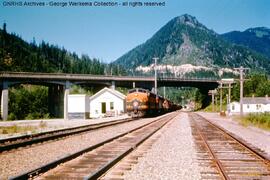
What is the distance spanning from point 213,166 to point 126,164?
2.32 meters

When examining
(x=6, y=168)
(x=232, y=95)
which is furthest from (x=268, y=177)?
(x=232, y=95)

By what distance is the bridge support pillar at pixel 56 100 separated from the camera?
91.9m

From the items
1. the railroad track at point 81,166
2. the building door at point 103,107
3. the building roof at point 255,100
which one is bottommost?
the railroad track at point 81,166

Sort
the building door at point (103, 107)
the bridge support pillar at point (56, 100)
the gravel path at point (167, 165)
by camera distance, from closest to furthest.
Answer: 1. the gravel path at point (167, 165)
2. the building door at point (103, 107)
3. the bridge support pillar at point (56, 100)

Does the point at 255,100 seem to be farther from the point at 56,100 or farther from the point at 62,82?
the point at 56,100

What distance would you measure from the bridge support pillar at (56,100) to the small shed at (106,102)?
22560mm

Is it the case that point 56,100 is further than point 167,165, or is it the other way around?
point 56,100

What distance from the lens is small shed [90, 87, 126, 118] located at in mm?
69562

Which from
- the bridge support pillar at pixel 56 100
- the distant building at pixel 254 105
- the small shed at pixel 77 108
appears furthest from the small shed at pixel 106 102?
the distant building at pixel 254 105

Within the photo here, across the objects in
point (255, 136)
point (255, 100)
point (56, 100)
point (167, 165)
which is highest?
point (56, 100)

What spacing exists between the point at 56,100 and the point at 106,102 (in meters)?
27.0

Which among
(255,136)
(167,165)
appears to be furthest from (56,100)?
(167,165)

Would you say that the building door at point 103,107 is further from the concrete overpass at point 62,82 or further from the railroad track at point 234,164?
the railroad track at point 234,164

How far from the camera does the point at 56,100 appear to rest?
9425 centimetres
